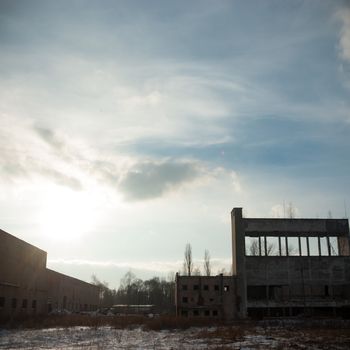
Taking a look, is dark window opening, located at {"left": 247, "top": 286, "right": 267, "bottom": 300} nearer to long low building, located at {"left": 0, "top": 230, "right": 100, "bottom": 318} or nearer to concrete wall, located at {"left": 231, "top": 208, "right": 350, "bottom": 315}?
concrete wall, located at {"left": 231, "top": 208, "right": 350, "bottom": 315}

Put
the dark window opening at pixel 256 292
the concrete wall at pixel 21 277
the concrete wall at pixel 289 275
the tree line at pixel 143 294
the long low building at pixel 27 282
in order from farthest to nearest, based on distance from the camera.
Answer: the tree line at pixel 143 294
the dark window opening at pixel 256 292
the concrete wall at pixel 289 275
the long low building at pixel 27 282
the concrete wall at pixel 21 277

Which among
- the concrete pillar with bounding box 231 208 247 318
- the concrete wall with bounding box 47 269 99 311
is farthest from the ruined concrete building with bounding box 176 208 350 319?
the concrete wall with bounding box 47 269 99 311

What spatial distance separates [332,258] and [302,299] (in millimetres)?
6060

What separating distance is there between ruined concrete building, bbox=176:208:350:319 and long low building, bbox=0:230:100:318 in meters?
15.6

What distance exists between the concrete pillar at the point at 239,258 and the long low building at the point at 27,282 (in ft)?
72.7

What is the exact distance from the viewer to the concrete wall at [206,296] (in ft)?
168

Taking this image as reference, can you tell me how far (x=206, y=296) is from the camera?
52.6 metres

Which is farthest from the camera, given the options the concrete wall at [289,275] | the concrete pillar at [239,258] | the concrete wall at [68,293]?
the concrete wall at [68,293]

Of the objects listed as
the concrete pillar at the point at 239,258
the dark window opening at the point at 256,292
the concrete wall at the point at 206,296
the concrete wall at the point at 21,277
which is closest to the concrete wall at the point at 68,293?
the concrete wall at the point at 21,277

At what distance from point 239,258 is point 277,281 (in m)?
4.99

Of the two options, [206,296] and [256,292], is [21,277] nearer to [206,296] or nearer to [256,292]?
[206,296]

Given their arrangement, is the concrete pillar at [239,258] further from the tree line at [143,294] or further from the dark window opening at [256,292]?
the tree line at [143,294]

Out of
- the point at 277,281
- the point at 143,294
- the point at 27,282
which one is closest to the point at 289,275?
the point at 277,281

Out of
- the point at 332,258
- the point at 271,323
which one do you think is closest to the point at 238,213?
the point at 332,258
